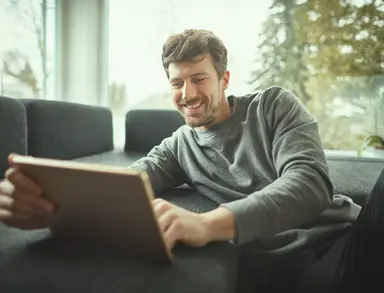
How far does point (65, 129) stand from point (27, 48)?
77 centimetres

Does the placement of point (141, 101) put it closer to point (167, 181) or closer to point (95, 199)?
point (167, 181)

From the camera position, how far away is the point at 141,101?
2490 millimetres

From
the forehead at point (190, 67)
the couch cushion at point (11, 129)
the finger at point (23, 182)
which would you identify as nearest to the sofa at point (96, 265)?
the couch cushion at point (11, 129)

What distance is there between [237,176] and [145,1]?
1.90 metres

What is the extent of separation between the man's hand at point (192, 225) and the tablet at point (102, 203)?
2.1 inches

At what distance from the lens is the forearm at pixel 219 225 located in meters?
0.61

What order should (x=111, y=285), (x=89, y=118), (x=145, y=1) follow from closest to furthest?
1. (x=111, y=285)
2. (x=89, y=118)
3. (x=145, y=1)

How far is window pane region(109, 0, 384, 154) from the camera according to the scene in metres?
2.13

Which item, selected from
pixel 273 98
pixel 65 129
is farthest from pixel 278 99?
pixel 65 129

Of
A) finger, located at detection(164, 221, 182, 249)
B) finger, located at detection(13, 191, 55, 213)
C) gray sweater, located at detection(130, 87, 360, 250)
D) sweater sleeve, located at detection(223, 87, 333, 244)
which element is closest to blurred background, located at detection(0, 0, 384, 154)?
gray sweater, located at detection(130, 87, 360, 250)

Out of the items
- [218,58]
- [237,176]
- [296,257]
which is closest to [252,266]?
[296,257]

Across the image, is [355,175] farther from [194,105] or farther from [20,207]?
[20,207]

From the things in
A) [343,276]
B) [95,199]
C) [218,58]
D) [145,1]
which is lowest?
[343,276]

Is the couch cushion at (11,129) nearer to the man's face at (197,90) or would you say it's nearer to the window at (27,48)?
the man's face at (197,90)
